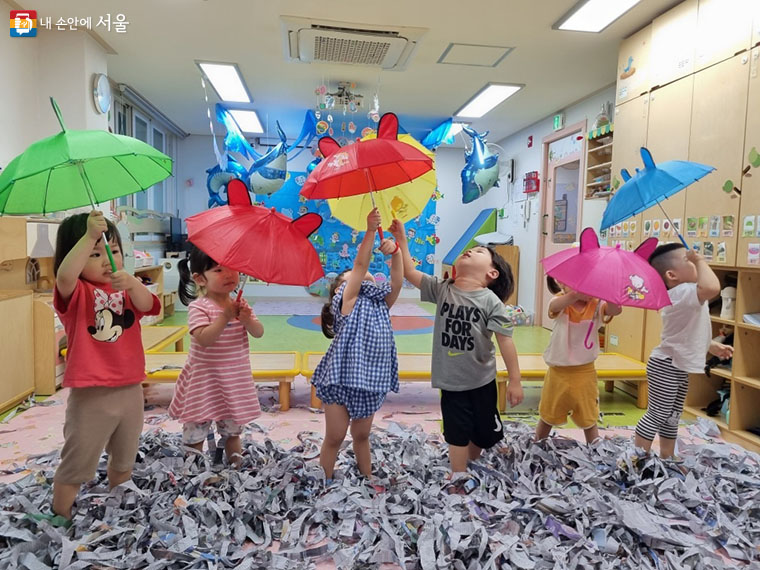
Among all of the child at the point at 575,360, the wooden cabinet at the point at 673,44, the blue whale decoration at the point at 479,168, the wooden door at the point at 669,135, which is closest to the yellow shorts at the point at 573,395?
the child at the point at 575,360

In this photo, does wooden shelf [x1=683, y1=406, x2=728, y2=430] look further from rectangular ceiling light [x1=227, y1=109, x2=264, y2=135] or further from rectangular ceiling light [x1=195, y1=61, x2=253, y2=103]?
rectangular ceiling light [x1=227, y1=109, x2=264, y2=135]

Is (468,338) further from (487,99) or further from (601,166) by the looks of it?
(487,99)

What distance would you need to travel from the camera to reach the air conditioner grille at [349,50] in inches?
178

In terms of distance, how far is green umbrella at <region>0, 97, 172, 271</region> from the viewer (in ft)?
5.16

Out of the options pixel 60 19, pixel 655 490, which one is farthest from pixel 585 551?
pixel 60 19

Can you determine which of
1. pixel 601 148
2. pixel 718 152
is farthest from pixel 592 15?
pixel 601 148

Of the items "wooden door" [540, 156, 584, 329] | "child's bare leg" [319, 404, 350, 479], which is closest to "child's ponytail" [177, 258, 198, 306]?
"child's bare leg" [319, 404, 350, 479]

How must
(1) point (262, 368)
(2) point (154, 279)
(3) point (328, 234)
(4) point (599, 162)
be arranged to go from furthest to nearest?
(3) point (328, 234) < (2) point (154, 279) < (4) point (599, 162) < (1) point (262, 368)

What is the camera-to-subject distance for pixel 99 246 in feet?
6.09

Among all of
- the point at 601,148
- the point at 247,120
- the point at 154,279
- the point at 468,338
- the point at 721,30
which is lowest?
the point at 154,279

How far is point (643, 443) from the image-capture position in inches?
103

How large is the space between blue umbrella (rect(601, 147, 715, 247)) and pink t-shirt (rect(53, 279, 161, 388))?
209 cm

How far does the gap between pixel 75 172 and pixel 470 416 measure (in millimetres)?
1857

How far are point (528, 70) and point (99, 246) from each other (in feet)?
15.6
